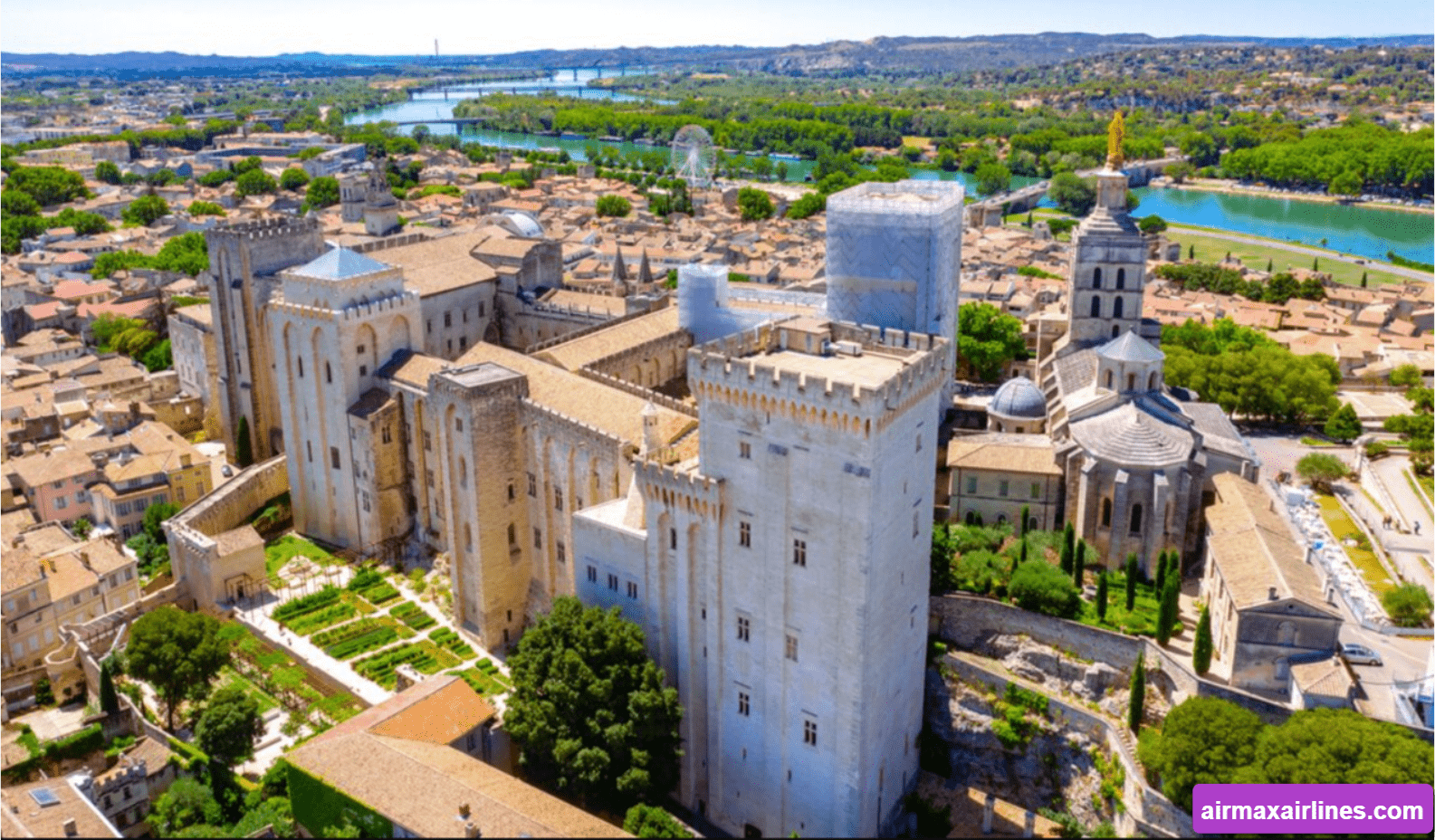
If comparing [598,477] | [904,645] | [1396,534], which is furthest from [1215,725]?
[1396,534]

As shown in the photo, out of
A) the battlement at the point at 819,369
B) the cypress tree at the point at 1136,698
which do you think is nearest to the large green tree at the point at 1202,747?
Answer: the cypress tree at the point at 1136,698

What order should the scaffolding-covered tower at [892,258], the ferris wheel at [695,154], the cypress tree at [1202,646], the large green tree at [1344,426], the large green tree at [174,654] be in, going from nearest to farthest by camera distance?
the cypress tree at [1202,646] → the large green tree at [174,654] → the scaffolding-covered tower at [892,258] → the large green tree at [1344,426] → the ferris wheel at [695,154]

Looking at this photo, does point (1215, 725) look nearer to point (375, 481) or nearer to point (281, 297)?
point (375, 481)

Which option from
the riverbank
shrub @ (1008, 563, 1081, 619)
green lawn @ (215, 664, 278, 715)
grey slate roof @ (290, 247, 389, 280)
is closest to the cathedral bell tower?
shrub @ (1008, 563, 1081, 619)

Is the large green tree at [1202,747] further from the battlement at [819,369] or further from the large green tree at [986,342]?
the large green tree at [986,342]

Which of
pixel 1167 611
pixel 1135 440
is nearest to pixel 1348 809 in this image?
pixel 1167 611
